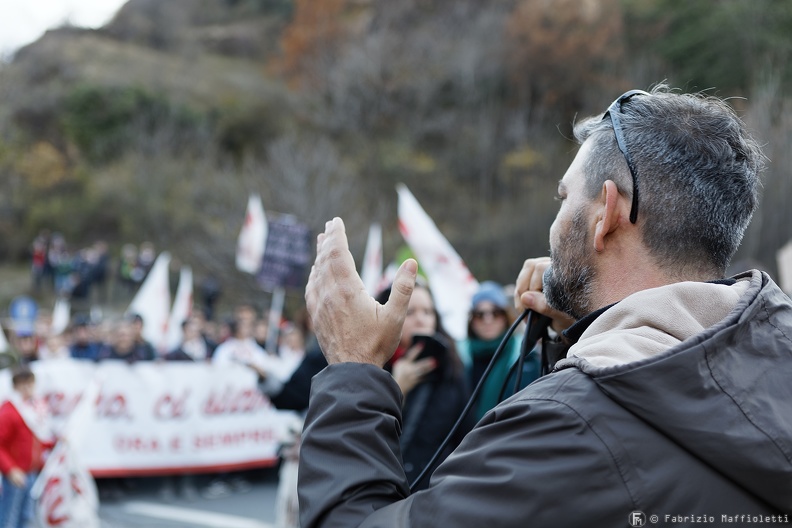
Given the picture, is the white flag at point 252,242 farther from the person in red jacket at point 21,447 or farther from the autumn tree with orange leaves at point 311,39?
the autumn tree with orange leaves at point 311,39

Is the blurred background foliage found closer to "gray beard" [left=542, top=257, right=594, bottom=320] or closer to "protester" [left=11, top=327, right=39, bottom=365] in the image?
"protester" [left=11, top=327, right=39, bottom=365]

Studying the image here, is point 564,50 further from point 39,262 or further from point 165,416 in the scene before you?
point 165,416

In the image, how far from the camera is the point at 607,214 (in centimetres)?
170

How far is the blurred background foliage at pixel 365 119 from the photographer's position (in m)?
29.0

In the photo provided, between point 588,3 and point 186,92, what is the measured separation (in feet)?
62.8

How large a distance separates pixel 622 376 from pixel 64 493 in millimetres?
6527

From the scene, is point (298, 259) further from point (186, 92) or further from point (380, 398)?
point (186, 92)

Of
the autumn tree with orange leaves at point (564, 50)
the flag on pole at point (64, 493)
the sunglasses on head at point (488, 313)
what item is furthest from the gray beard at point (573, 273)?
the autumn tree with orange leaves at point (564, 50)

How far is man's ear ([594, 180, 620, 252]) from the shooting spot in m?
1.71

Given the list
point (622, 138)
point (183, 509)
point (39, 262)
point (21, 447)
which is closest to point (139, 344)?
point (183, 509)

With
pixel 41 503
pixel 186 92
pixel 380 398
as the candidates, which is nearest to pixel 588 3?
pixel 186 92

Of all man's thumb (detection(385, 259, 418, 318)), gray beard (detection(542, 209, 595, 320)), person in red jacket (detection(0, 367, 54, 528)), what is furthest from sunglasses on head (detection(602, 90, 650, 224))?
person in red jacket (detection(0, 367, 54, 528))

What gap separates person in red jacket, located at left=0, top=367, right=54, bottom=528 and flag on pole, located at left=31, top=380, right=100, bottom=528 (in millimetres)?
113

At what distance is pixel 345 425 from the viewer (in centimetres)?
158
